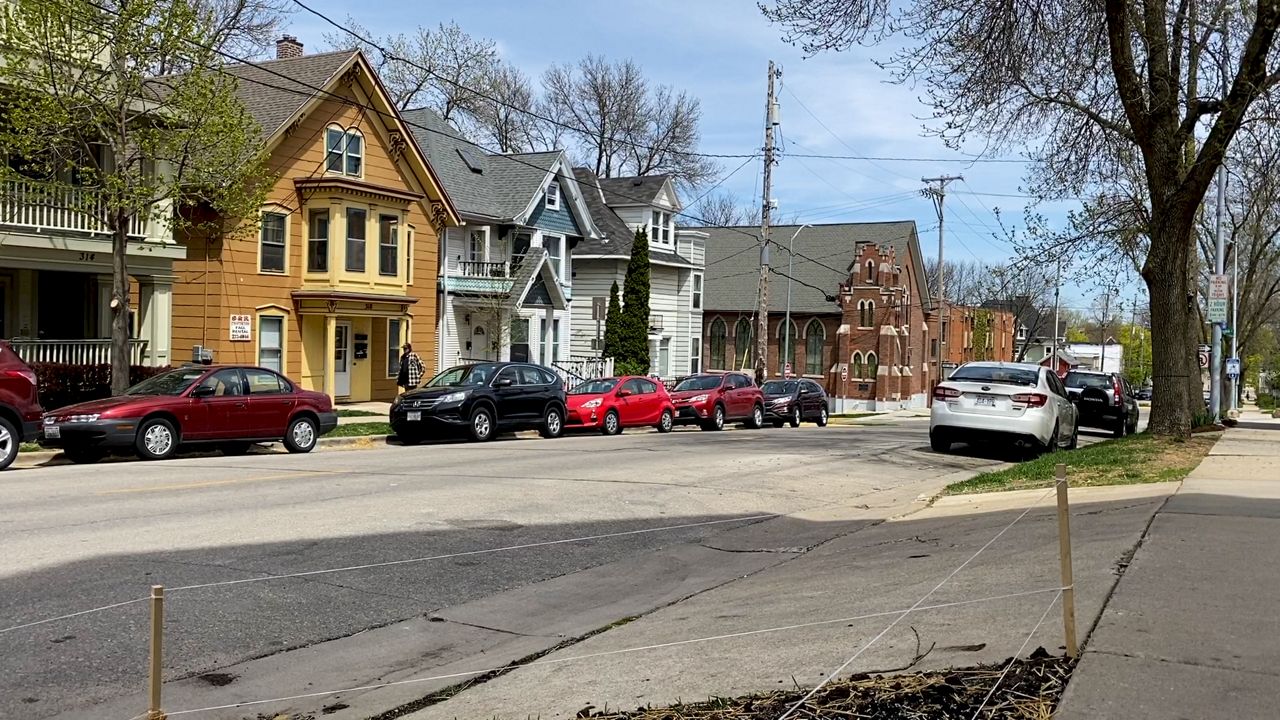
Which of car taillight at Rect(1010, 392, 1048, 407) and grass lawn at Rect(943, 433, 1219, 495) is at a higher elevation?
car taillight at Rect(1010, 392, 1048, 407)

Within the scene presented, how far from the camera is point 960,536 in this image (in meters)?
9.70

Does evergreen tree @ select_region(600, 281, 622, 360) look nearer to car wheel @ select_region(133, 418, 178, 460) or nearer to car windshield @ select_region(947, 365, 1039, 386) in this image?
car windshield @ select_region(947, 365, 1039, 386)

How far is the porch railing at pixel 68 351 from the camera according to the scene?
74.5 ft

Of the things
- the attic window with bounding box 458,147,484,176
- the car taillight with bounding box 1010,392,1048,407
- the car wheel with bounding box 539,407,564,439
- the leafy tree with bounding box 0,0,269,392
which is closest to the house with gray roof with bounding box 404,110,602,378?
the attic window with bounding box 458,147,484,176

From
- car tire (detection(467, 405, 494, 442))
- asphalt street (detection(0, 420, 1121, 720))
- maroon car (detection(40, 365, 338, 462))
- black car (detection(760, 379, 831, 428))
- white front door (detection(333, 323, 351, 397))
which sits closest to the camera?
asphalt street (detection(0, 420, 1121, 720))

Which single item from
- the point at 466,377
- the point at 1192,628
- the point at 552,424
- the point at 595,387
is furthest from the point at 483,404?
the point at 1192,628

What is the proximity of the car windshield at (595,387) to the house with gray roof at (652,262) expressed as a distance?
1856 cm

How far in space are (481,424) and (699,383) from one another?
904 centimetres

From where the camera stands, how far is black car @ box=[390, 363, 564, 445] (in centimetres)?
2122

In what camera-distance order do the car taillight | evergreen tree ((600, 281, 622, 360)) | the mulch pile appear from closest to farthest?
the mulch pile
the car taillight
evergreen tree ((600, 281, 622, 360))

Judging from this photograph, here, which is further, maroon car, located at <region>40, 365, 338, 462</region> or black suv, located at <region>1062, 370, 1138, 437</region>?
black suv, located at <region>1062, 370, 1138, 437</region>

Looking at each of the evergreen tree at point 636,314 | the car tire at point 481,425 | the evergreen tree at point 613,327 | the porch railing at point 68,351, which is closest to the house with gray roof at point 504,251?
the evergreen tree at point 613,327

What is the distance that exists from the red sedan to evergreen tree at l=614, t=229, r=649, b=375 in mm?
13642

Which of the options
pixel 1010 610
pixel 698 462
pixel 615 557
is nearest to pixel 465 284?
pixel 698 462
